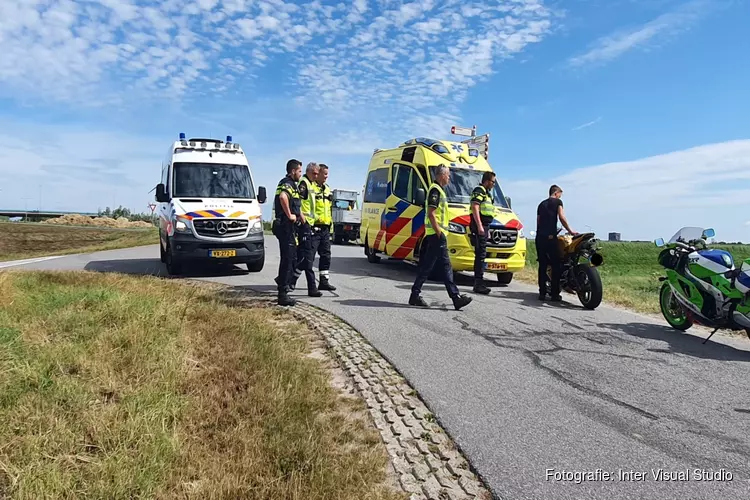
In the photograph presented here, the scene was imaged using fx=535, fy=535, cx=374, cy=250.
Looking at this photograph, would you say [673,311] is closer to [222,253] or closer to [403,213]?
[403,213]

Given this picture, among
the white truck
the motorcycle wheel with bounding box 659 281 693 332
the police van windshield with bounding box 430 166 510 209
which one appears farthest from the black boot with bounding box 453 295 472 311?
the white truck

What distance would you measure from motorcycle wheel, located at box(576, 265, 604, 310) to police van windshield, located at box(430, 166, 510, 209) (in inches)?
104

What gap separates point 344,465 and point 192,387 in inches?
67.0

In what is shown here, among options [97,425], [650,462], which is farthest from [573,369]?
[97,425]

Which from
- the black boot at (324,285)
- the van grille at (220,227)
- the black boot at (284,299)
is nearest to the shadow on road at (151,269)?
the van grille at (220,227)

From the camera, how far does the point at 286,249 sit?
7512 millimetres

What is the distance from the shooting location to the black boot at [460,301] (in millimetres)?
7375

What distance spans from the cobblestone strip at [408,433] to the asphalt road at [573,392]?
0.11 m

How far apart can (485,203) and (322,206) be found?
295 cm

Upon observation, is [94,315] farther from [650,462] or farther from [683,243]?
[683,243]

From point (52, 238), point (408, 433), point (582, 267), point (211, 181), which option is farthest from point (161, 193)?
point (52, 238)

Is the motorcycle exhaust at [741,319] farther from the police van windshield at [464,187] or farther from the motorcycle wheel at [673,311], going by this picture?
the police van windshield at [464,187]

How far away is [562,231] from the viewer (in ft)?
29.7

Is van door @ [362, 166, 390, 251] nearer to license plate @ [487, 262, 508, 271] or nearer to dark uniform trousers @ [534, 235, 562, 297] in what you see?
license plate @ [487, 262, 508, 271]
